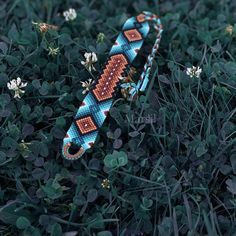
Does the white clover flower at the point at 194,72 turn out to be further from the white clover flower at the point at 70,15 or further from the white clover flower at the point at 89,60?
the white clover flower at the point at 70,15

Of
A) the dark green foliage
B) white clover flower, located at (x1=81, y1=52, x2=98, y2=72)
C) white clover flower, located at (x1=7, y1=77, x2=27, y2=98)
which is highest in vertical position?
white clover flower, located at (x1=7, y1=77, x2=27, y2=98)

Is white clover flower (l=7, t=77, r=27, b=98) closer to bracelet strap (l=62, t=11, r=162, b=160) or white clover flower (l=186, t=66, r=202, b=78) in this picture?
bracelet strap (l=62, t=11, r=162, b=160)

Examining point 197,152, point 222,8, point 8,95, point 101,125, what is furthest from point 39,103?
point 222,8

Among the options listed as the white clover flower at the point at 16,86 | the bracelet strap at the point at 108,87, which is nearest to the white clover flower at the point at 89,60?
the bracelet strap at the point at 108,87

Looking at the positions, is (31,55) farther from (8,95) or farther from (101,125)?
(101,125)

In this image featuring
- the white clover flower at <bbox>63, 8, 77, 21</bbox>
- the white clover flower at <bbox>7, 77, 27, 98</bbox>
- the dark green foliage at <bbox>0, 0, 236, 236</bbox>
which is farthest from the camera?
the white clover flower at <bbox>63, 8, 77, 21</bbox>

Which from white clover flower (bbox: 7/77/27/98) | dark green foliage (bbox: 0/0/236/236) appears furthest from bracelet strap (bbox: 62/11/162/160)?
white clover flower (bbox: 7/77/27/98)
